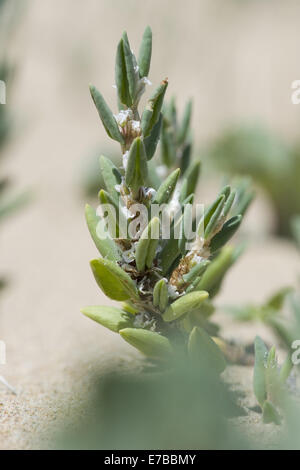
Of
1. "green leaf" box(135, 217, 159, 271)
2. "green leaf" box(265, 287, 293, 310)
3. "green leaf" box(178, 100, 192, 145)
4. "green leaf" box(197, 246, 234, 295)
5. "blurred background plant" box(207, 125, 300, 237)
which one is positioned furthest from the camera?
"blurred background plant" box(207, 125, 300, 237)

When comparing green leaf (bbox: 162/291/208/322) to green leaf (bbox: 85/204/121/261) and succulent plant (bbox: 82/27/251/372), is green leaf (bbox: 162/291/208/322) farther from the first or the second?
green leaf (bbox: 85/204/121/261)

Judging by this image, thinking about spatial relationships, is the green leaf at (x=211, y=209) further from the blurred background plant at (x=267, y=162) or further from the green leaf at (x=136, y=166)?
the blurred background plant at (x=267, y=162)

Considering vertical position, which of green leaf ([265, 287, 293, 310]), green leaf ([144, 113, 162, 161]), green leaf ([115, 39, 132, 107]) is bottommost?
green leaf ([265, 287, 293, 310])

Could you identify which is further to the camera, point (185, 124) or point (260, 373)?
point (185, 124)

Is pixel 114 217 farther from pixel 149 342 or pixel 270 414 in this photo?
pixel 270 414

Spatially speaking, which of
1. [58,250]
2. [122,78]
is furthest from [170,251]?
[58,250]

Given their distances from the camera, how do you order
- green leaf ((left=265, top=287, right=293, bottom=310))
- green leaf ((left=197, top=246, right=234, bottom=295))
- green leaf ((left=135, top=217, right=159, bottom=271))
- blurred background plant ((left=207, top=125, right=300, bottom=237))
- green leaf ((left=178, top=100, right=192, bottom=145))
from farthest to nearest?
1. blurred background plant ((left=207, top=125, right=300, bottom=237))
2. green leaf ((left=265, top=287, right=293, bottom=310))
3. green leaf ((left=178, top=100, right=192, bottom=145))
4. green leaf ((left=197, top=246, right=234, bottom=295))
5. green leaf ((left=135, top=217, right=159, bottom=271))

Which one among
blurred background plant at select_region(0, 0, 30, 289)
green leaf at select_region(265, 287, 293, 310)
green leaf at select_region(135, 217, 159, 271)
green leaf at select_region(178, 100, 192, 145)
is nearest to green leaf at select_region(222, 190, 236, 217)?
green leaf at select_region(135, 217, 159, 271)
